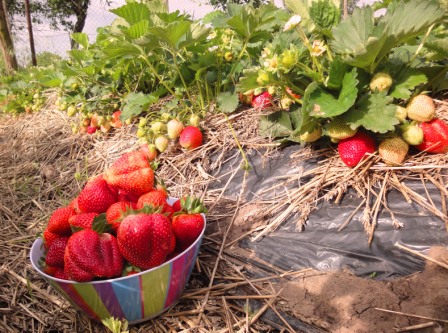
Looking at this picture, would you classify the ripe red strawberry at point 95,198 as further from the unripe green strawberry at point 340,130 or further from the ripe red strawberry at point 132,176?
the unripe green strawberry at point 340,130

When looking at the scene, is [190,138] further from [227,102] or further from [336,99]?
[336,99]

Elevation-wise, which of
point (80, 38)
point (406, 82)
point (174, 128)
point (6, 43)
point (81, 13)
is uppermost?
point (81, 13)

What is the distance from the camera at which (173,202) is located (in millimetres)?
1123

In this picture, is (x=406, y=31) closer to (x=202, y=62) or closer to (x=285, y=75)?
(x=285, y=75)

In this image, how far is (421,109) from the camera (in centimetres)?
110

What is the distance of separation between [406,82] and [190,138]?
90 centimetres

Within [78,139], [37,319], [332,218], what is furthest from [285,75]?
[78,139]

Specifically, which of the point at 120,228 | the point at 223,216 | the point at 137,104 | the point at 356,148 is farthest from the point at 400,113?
the point at 137,104

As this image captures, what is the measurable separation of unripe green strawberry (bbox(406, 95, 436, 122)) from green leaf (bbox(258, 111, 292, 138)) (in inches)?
17.1

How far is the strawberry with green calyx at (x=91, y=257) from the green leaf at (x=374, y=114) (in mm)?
793

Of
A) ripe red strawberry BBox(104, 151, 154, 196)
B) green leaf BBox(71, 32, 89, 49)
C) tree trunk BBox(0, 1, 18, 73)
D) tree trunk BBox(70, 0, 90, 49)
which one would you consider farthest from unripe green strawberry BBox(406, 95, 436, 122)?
tree trunk BBox(70, 0, 90, 49)

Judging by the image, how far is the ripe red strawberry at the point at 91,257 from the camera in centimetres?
79

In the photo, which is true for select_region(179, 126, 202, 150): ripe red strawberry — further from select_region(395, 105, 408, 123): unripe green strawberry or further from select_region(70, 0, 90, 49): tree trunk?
select_region(70, 0, 90, 49): tree trunk

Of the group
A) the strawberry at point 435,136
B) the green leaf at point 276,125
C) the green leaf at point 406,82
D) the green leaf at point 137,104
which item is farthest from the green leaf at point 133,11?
the strawberry at point 435,136
